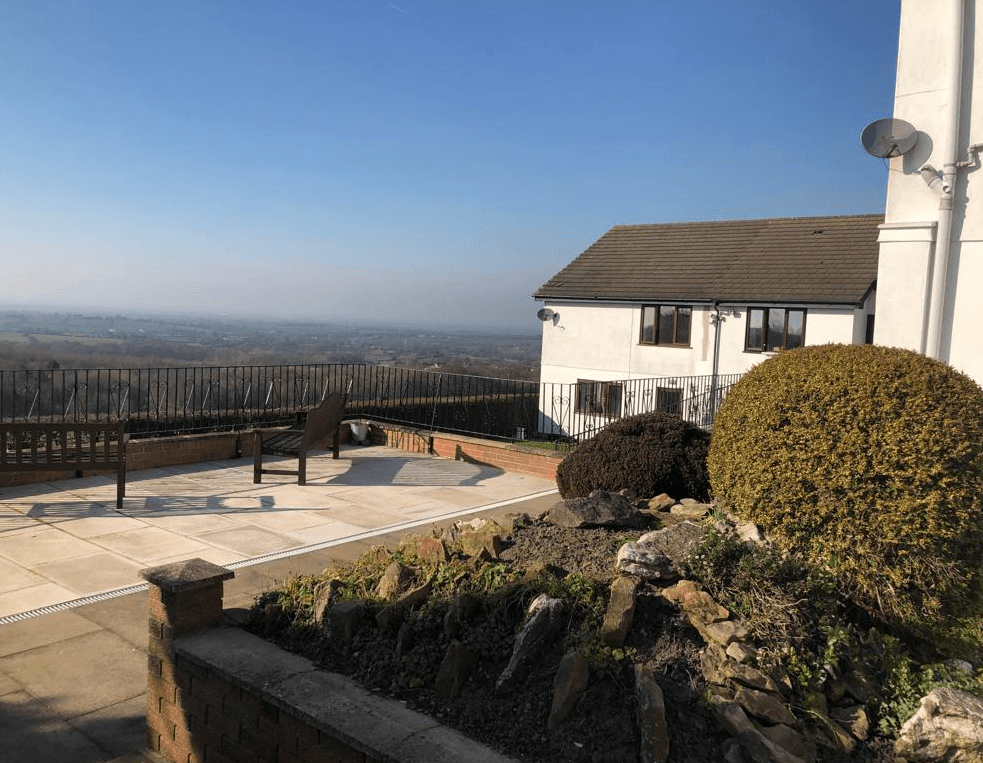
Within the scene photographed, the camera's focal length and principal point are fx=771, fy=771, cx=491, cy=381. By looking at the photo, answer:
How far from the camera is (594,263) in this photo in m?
25.9

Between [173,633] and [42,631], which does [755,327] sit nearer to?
[42,631]

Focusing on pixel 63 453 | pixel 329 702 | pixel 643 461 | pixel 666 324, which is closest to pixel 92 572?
pixel 63 453

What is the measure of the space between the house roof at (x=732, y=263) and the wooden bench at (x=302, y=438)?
43.2 feet

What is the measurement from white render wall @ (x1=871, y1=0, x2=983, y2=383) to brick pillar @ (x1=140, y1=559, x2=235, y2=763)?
796 centimetres

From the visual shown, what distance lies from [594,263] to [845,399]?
21661mm

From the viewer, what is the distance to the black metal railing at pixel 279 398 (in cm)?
1185

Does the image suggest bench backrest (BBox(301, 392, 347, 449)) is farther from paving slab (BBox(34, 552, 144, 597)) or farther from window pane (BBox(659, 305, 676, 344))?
window pane (BBox(659, 305, 676, 344))

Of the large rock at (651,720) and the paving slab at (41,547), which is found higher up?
the large rock at (651,720)

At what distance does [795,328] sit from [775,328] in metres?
0.52

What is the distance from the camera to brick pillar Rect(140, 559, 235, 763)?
13.1 ft

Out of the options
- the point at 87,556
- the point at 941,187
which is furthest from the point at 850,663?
the point at 941,187

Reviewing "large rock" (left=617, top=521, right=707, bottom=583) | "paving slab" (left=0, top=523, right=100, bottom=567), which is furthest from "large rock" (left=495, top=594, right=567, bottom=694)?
Answer: "paving slab" (left=0, top=523, right=100, bottom=567)

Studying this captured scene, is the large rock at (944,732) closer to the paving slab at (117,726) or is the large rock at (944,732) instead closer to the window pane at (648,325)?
the paving slab at (117,726)

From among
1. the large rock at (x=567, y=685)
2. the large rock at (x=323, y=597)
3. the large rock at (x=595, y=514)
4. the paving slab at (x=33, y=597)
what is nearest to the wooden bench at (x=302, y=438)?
the paving slab at (x=33, y=597)
